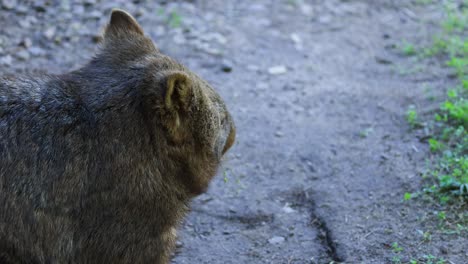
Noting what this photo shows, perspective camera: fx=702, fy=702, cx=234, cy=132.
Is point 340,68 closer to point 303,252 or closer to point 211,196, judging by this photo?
point 211,196

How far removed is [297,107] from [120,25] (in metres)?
2.25

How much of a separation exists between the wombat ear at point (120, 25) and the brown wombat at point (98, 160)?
15.0 inches

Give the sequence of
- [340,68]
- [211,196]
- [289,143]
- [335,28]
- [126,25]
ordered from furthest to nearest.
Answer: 1. [335,28]
2. [340,68]
3. [289,143]
4. [211,196]
5. [126,25]

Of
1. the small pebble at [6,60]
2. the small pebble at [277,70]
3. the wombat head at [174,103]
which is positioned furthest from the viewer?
the small pebble at [277,70]

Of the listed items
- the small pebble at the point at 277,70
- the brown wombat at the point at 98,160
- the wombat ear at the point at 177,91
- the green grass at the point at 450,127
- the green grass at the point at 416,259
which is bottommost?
the small pebble at the point at 277,70

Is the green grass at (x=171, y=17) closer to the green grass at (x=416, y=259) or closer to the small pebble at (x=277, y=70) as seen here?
the small pebble at (x=277, y=70)

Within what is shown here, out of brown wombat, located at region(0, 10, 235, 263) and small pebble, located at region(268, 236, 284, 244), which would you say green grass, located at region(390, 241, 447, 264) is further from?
brown wombat, located at region(0, 10, 235, 263)

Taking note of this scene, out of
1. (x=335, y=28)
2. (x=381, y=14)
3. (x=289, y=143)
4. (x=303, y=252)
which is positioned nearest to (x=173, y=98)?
(x=303, y=252)

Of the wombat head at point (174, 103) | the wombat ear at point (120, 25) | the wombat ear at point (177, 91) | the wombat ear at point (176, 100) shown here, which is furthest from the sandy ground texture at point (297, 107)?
the wombat ear at point (120, 25)

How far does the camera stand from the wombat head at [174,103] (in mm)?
3582

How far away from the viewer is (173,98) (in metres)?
3.59

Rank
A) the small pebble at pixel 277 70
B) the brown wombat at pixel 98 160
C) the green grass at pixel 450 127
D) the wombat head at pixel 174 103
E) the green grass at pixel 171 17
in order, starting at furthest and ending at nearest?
the green grass at pixel 171 17 < the small pebble at pixel 277 70 < the green grass at pixel 450 127 < the wombat head at pixel 174 103 < the brown wombat at pixel 98 160

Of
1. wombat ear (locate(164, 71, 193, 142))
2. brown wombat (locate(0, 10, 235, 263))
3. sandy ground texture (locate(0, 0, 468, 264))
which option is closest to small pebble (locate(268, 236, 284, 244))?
sandy ground texture (locate(0, 0, 468, 264))

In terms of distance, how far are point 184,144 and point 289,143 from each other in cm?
189
